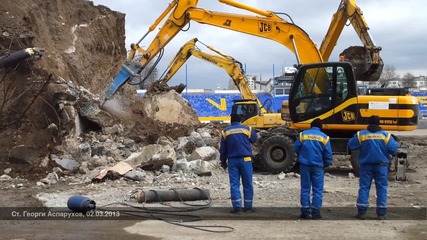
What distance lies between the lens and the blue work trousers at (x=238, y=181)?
8438mm

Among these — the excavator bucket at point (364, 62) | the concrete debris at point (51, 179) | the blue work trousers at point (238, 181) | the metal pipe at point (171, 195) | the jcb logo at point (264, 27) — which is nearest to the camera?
the blue work trousers at point (238, 181)

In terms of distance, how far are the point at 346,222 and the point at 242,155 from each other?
1904mm

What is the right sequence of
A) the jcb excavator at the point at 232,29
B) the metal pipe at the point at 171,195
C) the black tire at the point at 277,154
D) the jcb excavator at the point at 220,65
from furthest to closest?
the jcb excavator at the point at 220,65, the jcb excavator at the point at 232,29, the black tire at the point at 277,154, the metal pipe at the point at 171,195

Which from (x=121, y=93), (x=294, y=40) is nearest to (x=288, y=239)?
(x=294, y=40)

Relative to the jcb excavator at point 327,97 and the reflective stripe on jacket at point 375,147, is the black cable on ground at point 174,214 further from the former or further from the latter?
the jcb excavator at point 327,97

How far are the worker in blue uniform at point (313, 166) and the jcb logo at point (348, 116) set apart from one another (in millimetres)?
4342

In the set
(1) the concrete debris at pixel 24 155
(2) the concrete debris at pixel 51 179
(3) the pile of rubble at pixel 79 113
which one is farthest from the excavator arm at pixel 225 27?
(2) the concrete debris at pixel 51 179

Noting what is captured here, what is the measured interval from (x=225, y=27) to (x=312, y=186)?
324 inches

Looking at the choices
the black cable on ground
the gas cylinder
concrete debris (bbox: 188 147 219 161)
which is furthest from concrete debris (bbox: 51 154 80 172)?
the gas cylinder

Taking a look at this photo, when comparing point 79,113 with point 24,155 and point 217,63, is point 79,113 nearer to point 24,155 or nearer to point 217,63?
point 24,155

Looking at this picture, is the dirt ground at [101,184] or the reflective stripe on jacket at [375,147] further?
the reflective stripe on jacket at [375,147]

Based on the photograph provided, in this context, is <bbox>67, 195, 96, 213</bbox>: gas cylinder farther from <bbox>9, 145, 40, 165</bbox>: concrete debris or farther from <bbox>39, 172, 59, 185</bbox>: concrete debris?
<bbox>9, 145, 40, 165</bbox>: concrete debris

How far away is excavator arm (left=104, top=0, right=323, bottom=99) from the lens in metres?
14.4

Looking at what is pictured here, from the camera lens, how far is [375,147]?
25.9 feet
